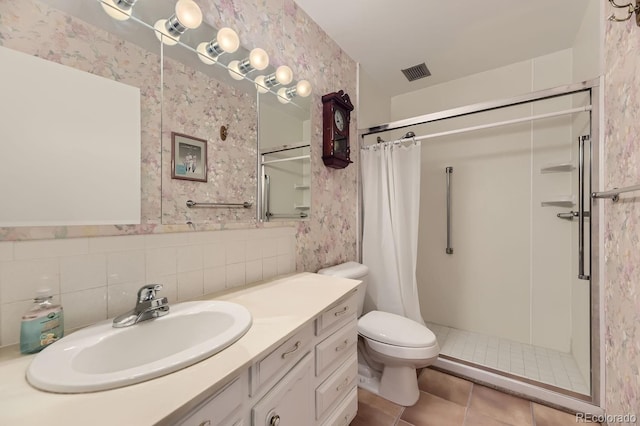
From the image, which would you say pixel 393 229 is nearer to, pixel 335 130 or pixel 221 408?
pixel 335 130

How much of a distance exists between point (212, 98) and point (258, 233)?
677 mm

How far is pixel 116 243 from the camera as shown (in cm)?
84

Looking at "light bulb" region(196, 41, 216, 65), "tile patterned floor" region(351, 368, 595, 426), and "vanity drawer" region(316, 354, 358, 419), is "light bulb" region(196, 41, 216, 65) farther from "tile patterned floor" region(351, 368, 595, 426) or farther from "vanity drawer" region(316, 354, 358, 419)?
"tile patterned floor" region(351, 368, 595, 426)

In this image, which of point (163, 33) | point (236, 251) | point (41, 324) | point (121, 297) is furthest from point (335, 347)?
point (163, 33)

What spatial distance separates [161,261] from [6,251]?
376mm

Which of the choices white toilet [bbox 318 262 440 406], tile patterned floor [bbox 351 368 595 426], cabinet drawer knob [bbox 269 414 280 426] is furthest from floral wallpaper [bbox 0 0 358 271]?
tile patterned floor [bbox 351 368 595 426]

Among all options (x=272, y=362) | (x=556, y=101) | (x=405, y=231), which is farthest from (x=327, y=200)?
(x=556, y=101)

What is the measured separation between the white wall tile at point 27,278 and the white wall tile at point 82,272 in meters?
0.02

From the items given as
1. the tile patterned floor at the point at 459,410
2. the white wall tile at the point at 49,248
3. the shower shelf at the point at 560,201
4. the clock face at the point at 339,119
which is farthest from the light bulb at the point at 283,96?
the shower shelf at the point at 560,201

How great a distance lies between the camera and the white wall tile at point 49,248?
2.23 ft

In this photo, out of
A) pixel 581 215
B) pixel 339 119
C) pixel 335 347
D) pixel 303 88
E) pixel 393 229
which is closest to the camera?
pixel 335 347

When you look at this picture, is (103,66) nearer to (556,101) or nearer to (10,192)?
(10,192)

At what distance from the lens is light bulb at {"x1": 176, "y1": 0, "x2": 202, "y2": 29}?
1.00 m

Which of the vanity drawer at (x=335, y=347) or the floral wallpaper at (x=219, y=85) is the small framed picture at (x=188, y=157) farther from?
the vanity drawer at (x=335, y=347)
